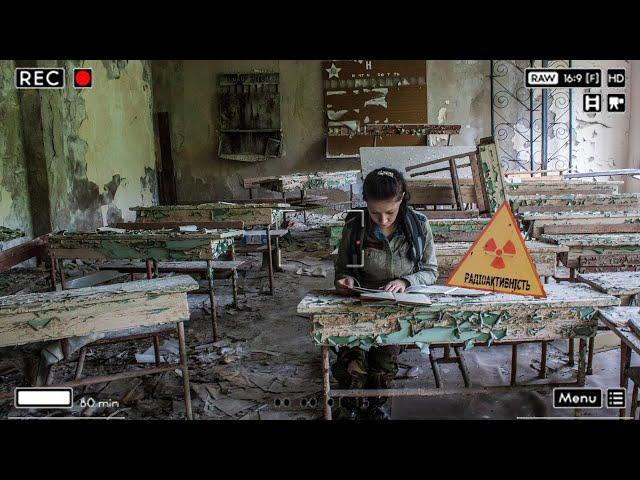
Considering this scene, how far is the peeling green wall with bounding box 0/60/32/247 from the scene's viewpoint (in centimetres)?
587

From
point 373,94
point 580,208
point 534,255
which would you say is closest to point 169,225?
point 534,255

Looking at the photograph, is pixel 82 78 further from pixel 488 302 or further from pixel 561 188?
pixel 561 188

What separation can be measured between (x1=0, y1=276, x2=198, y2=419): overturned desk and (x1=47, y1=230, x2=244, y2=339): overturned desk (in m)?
1.20

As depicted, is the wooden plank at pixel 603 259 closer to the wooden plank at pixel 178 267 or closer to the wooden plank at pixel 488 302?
the wooden plank at pixel 488 302

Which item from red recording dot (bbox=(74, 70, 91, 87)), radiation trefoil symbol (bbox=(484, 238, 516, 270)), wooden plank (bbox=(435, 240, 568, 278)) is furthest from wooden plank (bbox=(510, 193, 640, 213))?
red recording dot (bbox=(74, 70, 91, 87))

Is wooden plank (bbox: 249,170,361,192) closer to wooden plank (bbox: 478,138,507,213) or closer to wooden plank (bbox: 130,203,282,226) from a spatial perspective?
wooden plank (bbox: 130,203,282,226)

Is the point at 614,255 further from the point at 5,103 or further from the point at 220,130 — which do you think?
the point at 220,130

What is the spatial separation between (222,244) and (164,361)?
872mm

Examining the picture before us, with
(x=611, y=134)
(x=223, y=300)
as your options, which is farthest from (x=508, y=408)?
(x=611, y=134)

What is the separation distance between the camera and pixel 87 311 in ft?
7.25

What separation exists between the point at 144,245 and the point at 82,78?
4.47 feet

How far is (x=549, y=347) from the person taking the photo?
3.49m

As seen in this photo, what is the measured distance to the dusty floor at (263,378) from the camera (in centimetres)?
271
